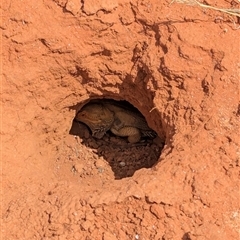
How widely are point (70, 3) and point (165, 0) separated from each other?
822mm

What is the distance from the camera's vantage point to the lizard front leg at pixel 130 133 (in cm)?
531

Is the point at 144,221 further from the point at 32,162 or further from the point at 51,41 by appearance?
the point at 51,41

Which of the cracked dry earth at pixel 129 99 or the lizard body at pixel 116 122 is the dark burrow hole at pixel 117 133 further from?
the cracked dry earth at pixel 129 99

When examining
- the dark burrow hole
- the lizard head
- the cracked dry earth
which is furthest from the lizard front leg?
the cracked dry earth

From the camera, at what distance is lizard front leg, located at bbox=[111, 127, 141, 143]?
5309 mm

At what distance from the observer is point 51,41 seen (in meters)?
3.94

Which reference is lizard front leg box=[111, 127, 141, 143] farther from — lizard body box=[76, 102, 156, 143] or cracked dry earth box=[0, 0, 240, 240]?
cracked dry earth box=[0, 0, 240, 240]

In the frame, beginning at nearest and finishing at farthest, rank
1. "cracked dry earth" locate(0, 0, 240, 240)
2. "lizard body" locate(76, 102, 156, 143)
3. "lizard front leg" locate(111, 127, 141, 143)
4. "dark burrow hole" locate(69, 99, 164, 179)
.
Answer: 1. "cracked dry earth" locate(0, 0, 240, 240)
2. "dark burrow hole" locate(69, 99, 164, 179)
3. "lizard body" locate(76, 102, 156, 143)
4. "lizard front leg" locate(111, 127, 141, 143)

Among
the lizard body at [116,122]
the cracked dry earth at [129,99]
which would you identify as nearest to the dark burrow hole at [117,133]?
the lizard body at [116,122]

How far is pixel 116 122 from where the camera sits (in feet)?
17.6

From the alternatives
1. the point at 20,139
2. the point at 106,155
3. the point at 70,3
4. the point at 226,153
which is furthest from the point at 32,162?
the point at 226,153

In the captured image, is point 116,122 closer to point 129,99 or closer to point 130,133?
point 130,133

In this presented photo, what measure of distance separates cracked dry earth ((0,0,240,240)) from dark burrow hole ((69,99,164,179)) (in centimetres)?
44

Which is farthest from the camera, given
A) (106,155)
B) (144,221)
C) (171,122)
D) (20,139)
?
(106,155)
